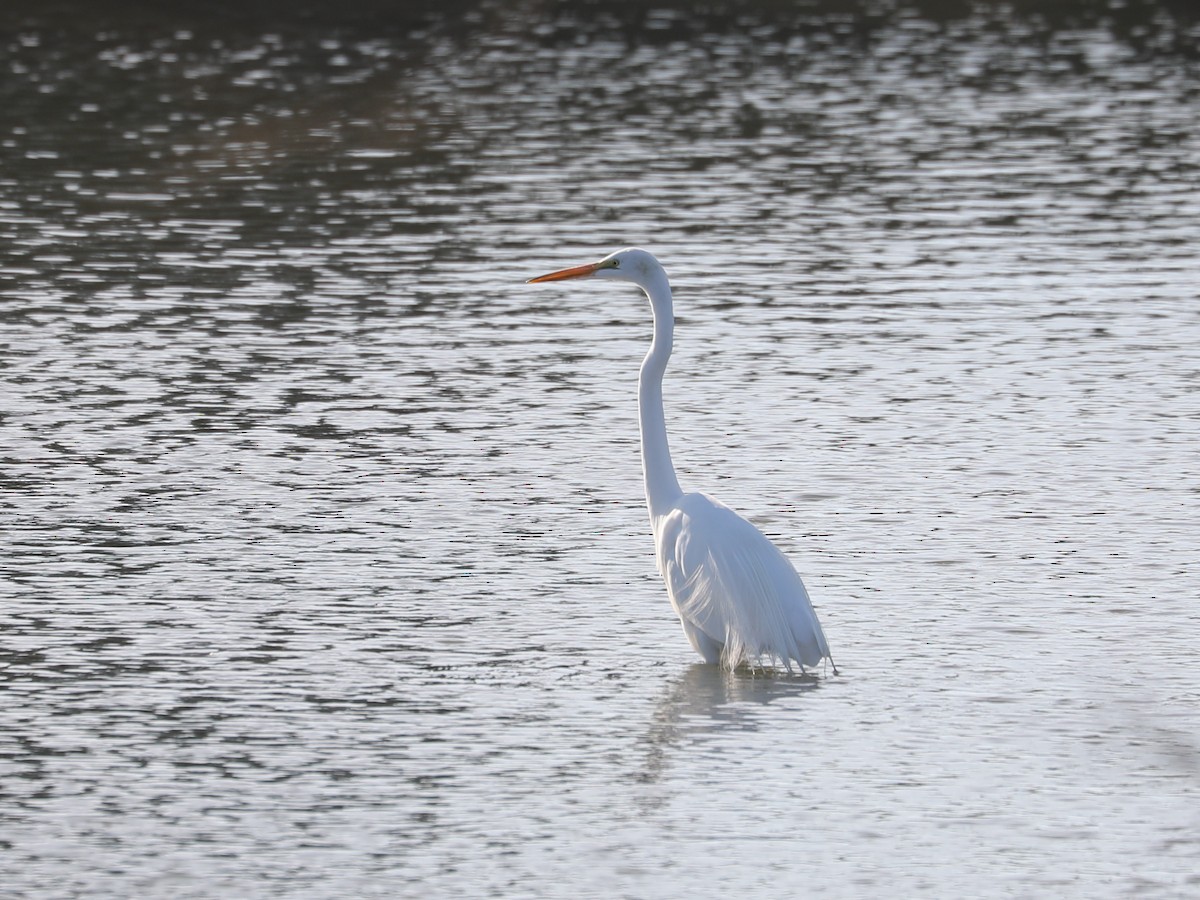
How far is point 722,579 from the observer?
916cm

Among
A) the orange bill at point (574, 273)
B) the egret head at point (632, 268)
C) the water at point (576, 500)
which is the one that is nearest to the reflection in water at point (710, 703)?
the water at point (576, 500)

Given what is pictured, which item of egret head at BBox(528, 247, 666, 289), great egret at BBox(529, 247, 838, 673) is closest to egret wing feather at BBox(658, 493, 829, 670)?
great egret at BBox(529, 247, 838, 673)

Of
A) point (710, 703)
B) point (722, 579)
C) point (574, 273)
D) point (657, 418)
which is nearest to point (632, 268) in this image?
point (574, 273)

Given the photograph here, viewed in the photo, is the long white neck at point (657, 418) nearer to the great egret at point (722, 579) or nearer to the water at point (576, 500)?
the great egret at point (722, 579)

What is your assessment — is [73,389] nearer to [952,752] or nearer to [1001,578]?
[1001,578]

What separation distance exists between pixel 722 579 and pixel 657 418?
112 centimetres

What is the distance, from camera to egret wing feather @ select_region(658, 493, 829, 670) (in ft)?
29.6

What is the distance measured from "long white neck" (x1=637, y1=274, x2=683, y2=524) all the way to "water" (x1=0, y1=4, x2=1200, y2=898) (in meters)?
0.61

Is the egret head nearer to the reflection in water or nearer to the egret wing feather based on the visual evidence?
the egret wing feather

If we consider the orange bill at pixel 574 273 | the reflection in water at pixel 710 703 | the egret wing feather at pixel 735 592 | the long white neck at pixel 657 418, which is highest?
the orange bill at pixel 574 273

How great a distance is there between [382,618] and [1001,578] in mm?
2936

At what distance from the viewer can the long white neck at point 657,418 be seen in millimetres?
9914

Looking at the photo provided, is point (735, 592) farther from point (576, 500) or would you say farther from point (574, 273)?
point (576, 500)

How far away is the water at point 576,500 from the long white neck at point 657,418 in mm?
614
